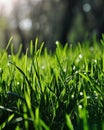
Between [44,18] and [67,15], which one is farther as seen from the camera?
[44,18]

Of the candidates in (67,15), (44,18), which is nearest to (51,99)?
(67,15)

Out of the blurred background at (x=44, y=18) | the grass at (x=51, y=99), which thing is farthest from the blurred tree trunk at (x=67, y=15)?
the grass at (x=51, y=99)

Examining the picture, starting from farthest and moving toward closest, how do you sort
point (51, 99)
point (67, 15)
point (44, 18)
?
point (44, 18) → point (67, 15) → point (51, 99)

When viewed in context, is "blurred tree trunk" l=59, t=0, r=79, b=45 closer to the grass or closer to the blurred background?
the blurred background

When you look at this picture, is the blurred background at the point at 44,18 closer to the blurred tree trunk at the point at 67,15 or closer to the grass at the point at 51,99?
the blurred tree trunk at the point at 67,15

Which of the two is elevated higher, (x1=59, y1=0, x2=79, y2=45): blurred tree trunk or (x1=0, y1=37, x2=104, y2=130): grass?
(x1=59, y1=0, x2=79, y2=45): blurred tree trunk

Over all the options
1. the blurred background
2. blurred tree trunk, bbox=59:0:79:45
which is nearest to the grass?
blurred tree trunk, bbox=59:0:79:45

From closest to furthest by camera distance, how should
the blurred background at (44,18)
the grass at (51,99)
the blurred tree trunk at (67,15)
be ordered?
the grass at (51,99)
the blurred tree trunk at (67,15)
the blurred background at (44,18)

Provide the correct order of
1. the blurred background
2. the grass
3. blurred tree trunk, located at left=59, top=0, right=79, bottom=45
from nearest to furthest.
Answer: the grass
blurred tree trunk, located at left=59, top=0, right=79, bottom=45
the blurred background

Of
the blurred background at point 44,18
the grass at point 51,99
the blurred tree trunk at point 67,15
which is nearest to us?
the grass at point 51,99

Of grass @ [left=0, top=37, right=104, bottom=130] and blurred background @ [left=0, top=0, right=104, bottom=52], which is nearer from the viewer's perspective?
grass @ [left=0, top=37, right=104, bottom=130]

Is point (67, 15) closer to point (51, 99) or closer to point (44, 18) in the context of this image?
point (44, 18)
